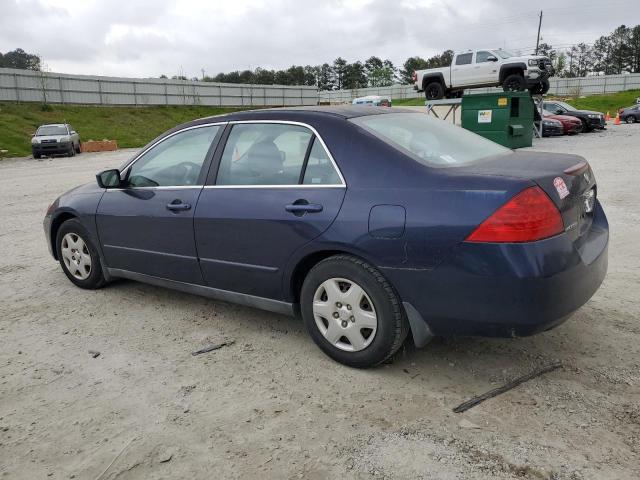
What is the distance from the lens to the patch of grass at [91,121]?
101 feet

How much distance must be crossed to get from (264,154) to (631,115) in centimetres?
3430

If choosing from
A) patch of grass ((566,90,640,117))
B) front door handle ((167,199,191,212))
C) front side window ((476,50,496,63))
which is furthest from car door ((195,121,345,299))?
patch of grass ((566,90,640,117))

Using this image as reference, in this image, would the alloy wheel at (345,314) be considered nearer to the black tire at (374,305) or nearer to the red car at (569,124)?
the black tire at (374,305)

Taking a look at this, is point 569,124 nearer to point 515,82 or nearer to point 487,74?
point 515,82

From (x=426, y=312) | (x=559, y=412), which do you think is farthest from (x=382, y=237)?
(x=559, y=412)

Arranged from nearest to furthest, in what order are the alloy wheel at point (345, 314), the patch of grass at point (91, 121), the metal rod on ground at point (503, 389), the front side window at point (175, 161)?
the metal rod on ground at point (503, 389) → the alloy wheel at point (345, 314) → the front side window at point (175, 161) → the patch of grass at point (91, 121)

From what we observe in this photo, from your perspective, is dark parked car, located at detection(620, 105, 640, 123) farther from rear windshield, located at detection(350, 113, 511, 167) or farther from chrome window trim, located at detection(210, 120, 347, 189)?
chrome window trim, located at detection(210, 120, 347, 189)

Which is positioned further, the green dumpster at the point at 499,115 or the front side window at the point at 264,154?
the green dumpster at the point at 499,115

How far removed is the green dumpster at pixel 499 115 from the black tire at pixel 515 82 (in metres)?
3.58

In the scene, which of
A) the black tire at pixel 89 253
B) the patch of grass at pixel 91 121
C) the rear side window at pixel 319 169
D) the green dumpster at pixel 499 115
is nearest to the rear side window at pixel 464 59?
the green dumpster at pixel 499 115

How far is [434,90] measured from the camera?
80.9 feet

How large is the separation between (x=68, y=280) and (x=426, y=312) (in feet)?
12.7

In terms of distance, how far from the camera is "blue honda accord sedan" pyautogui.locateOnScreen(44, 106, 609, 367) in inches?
112

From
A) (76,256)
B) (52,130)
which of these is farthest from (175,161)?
(52,130)
